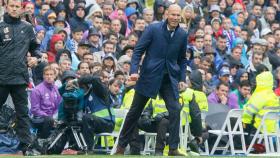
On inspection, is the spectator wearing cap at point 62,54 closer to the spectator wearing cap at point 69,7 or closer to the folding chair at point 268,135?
the spectator wearing cap at point 69,7

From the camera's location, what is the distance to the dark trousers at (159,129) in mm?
21781

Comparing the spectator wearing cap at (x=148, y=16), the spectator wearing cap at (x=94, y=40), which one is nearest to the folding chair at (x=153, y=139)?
A: the spectator wearing cap at (x=94, y=40)

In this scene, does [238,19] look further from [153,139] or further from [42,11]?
[153,139]

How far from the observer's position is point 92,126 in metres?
22.6

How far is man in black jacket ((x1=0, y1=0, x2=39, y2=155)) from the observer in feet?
64.5

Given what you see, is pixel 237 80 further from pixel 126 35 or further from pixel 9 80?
pixel 9 80

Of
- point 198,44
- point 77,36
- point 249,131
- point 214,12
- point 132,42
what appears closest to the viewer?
point 249,131

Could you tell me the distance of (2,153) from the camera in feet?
69.8

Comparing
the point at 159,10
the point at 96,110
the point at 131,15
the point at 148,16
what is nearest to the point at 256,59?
the point at 159,10

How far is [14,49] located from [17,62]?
0.21 metres

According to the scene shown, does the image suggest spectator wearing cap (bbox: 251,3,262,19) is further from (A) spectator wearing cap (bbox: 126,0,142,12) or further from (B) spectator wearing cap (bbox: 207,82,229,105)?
(B) spectator wearing cap (bbox: 207,82,229,105)

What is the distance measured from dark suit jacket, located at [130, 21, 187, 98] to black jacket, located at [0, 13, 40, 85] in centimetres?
187

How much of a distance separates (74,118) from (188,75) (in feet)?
10.5

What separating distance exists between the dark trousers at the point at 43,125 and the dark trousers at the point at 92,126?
60cm
